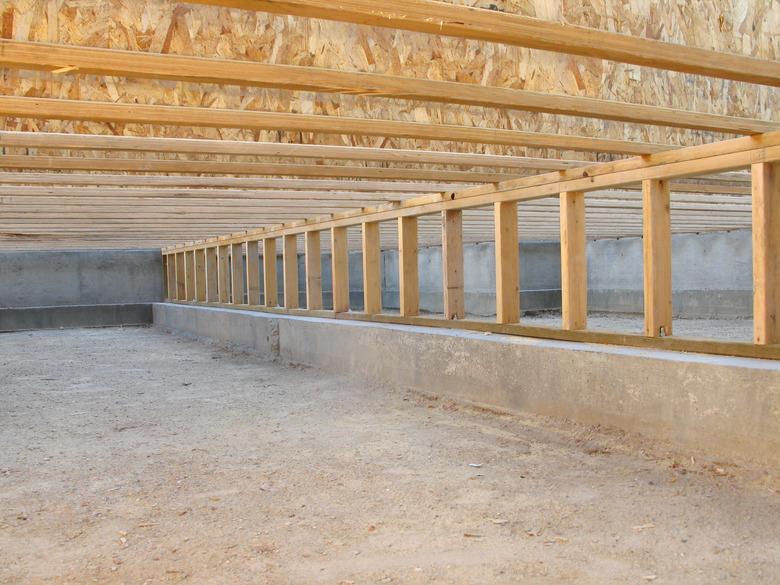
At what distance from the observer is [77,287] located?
714 inches

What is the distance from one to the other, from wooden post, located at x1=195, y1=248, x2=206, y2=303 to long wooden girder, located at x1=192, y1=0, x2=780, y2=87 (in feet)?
43.1

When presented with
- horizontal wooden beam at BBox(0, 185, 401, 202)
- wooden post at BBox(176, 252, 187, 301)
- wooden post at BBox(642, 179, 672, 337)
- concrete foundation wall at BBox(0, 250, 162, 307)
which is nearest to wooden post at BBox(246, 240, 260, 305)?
horizontal wooden beam at BBox(0, 185, 401, 202)

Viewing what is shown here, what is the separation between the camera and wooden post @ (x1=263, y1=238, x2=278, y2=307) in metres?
12.0

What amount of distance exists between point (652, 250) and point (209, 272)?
1119 cm

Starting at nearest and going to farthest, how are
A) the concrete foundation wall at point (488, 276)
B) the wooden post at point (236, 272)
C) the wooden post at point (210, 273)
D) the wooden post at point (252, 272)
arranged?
the wooden post at point (252, 272) < the wooden post at point (236, 272) < the wooden post at point (210, 273) < the concrete foundation wall at point (488, 276)

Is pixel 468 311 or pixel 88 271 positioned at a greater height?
pixel 88 271

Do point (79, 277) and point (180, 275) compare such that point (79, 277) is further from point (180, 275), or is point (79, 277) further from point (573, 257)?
point (573, 257)

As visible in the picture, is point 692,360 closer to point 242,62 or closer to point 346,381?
point 242,62

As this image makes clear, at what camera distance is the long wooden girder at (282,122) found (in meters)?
4.00

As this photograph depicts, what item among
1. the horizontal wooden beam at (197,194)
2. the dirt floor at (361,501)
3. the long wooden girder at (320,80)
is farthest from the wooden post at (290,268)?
the long wooden girder at (320,80)

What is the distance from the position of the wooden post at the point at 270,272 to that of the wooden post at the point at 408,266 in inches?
157

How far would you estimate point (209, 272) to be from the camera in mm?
15227

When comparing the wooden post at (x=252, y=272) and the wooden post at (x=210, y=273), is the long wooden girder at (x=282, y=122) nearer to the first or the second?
the wooden post at (x=252, y=272)

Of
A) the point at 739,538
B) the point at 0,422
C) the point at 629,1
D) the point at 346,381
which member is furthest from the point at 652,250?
the point at 0,422
